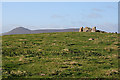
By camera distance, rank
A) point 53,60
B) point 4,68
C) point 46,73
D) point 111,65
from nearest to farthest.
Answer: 1. point 46,73
2. point 4,68
3. point 111,65
4. point 53,60

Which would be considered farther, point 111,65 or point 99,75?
point 111,65

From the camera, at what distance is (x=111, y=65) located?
22984 mm

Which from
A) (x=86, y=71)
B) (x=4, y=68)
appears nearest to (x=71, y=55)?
(x=86, y=71)

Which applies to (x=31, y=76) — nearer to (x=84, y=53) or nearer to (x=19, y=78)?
(x=19, y=78)

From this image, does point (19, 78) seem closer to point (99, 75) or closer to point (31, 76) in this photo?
point (31, 76)

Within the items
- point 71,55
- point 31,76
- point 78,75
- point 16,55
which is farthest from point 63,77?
point 16,55

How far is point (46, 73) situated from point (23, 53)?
1191 centimetres

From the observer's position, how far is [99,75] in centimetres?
1822

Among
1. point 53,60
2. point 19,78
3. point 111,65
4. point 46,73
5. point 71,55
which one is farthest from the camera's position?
point 71,55

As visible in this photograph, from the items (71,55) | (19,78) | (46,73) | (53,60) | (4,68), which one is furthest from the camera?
(71,55)

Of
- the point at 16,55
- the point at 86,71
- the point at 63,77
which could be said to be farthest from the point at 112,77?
the point at 16,55

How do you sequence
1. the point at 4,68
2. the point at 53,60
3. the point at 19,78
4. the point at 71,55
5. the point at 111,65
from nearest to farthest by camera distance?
the point at 19,78, the point at 4,68, the point at 111,65, the point at 53,60, the point at 71,55

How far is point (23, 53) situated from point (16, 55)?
1.30 meters

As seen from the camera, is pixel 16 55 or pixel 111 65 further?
pixel 16 55
